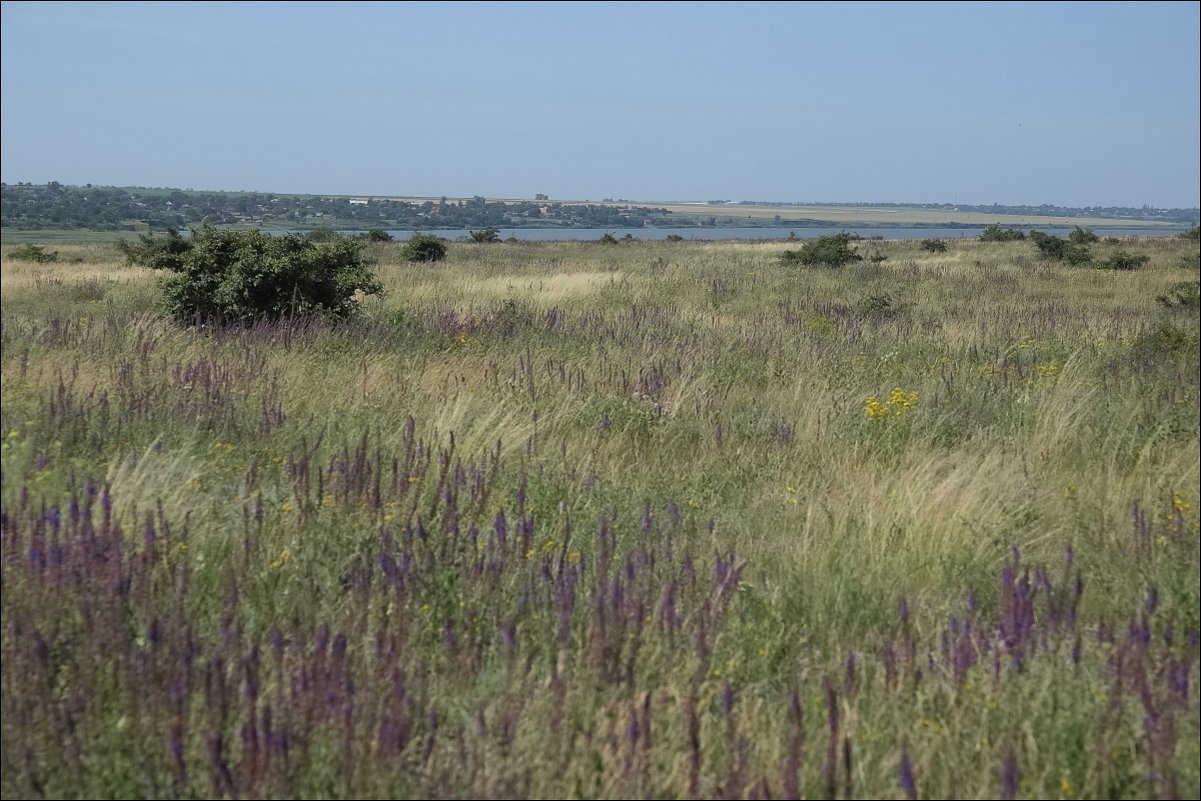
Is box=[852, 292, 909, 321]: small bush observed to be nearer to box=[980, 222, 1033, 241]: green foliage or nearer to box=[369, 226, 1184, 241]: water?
box=[369, 226, 1184, 241]: water

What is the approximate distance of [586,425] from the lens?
615 cm

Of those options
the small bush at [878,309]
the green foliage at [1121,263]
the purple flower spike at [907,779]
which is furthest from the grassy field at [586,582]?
the green foliage at [1121,263]

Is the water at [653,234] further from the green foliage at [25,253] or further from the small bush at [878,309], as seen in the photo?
the small bush at [878,309]

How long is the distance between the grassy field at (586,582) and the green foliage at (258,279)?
9.84 feet

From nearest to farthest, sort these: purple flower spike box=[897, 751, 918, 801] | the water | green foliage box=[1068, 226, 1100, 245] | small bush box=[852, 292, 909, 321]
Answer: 1. purple flower spike box=[897, 751, 918, 801]
2. small bush box=[852, 292, 909, 321]
3. green foliage box=[1068, 226, 1100, 245]
4. the water

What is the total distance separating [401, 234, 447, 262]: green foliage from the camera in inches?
1251

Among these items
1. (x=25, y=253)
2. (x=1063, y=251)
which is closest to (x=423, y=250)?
(x=1063, y=251)

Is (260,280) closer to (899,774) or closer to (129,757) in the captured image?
(129,757)

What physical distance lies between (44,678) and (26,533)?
824 mm

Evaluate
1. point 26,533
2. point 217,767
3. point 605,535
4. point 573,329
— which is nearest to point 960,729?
point 605,535

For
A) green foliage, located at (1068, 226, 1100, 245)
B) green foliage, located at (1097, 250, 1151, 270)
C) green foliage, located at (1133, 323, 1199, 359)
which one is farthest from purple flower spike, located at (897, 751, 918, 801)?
green foliage, located at (1068, 226, 1100, 245)

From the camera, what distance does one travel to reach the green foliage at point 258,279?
10477 mm

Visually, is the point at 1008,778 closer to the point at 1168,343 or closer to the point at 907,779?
the point at 907,779

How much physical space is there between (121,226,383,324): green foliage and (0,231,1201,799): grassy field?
2998 mm
